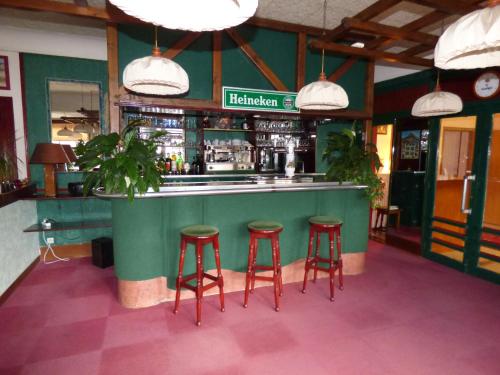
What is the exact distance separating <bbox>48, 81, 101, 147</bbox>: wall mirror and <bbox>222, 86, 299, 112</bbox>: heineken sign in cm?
240

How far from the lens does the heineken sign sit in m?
4.20

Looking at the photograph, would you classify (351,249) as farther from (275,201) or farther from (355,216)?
(275,201)

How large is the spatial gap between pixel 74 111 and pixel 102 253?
2354 mm

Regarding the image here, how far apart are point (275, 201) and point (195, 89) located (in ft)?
6.13

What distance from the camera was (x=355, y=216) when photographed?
4195 mm

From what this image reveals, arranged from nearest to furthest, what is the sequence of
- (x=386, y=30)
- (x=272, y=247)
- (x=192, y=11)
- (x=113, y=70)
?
1. (x=192, y=11)
2. (x=272, y=247)
3. (x=386, y=30)
4. (x=113, y=70)

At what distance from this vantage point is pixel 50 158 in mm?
4043

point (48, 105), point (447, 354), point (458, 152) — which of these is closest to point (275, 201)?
point (447, 354)

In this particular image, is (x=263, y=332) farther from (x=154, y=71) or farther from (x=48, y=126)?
(x=48, y=126)

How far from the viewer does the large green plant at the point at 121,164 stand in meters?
2.86

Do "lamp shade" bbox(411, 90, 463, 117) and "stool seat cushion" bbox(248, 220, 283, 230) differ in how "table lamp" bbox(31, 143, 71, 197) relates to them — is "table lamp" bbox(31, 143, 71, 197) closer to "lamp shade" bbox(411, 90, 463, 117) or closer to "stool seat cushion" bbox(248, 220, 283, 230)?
"stool seat cushion" bbox(248, 220, 283, 230)

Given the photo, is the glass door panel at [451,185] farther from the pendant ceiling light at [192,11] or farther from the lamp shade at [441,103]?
the pendant ceiling light at [192,11]

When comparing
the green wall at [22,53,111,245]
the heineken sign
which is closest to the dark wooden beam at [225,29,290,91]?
the heineken sign

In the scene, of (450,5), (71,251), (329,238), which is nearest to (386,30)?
(450,5)
